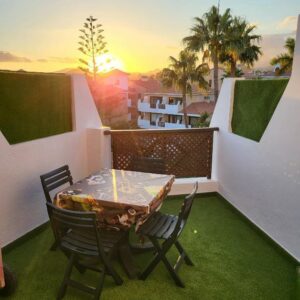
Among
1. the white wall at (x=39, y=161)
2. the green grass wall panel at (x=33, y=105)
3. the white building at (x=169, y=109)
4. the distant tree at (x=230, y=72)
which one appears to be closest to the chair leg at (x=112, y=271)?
the white wall at (x=39, y=161)

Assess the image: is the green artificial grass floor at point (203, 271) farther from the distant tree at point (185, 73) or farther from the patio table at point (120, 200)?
the distant tree at point (185, 73)

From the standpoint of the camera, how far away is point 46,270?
307cm

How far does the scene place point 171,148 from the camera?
5016 millimetres

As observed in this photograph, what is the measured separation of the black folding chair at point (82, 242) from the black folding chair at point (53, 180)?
0.60m

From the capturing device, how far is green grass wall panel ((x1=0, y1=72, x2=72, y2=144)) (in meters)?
3.28

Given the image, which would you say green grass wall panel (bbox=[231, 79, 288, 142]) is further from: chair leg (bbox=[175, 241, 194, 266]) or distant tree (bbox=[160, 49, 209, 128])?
distant tree (bbox=[160, 49, 209, 128])

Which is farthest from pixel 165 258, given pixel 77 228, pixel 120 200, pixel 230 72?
pixel 230 72

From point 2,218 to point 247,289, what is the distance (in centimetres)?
272

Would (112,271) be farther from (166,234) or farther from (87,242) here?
(166,234)

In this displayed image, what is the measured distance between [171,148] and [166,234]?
91.9 inches

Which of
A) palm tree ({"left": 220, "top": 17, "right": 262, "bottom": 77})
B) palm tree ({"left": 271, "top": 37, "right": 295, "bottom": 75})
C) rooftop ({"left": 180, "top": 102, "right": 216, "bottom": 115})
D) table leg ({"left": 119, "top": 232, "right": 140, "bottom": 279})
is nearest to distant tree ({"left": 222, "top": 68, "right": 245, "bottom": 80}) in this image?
palm tree ({"left": 220, "top": 17, "right": 262, "bottom": 77})

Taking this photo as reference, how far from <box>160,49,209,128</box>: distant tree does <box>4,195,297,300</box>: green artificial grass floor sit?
18865mm

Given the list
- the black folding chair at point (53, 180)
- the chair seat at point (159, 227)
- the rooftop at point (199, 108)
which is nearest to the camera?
the chair seat at point (159, 227)

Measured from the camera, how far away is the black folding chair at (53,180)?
3.26m
